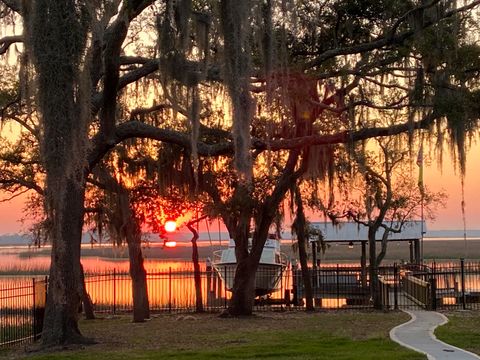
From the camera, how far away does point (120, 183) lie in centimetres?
2030

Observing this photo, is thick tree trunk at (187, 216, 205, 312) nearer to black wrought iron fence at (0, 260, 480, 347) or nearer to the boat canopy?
black wrought iron fence at (0, 260, 480, 347)

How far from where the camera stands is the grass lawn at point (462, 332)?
11336 millimetres

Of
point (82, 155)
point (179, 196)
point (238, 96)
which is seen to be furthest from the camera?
point (179, 196)

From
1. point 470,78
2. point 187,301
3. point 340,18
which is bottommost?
point 187,301

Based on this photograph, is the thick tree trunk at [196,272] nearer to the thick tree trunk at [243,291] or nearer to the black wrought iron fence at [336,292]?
the black wrought iron fence at [336,292]

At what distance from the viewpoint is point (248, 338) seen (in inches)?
537

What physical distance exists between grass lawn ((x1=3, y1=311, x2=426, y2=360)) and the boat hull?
727 cm

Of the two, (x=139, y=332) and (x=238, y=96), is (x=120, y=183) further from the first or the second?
(x=238, y=96)

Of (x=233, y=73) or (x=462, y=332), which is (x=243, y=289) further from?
(x=233, y=73)

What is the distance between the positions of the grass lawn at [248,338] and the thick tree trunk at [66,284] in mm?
548

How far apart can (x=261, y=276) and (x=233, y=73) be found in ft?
56.8

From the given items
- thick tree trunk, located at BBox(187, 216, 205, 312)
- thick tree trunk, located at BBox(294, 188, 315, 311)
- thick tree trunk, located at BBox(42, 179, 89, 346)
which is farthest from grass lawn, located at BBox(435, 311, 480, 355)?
thick tree trunk, located at BBox(187, 216, 205, 312)

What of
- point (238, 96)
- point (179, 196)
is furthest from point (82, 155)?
point (179, 196)

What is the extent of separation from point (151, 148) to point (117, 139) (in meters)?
6.80
